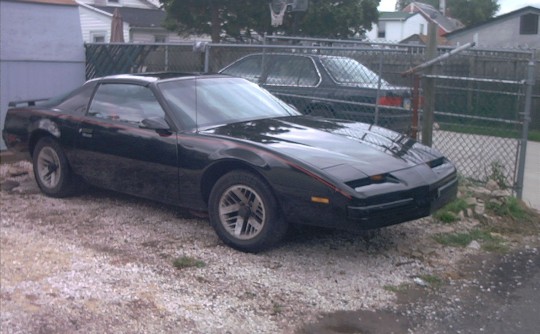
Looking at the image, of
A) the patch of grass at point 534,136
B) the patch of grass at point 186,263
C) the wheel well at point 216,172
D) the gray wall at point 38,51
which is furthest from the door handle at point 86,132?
the patch of grass at point 534,136

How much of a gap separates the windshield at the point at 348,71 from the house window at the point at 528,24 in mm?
18873

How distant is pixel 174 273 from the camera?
217 inches

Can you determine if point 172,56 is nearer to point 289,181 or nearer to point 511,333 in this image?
point 289,181

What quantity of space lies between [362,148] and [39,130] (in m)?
Result: 3.64

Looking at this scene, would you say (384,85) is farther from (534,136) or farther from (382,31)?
(382,31)

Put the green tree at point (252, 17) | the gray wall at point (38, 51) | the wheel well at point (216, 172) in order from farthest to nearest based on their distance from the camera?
the green tree at point (252, 17), the gray wall at point (38, 51), the wheel well at point (216, 172)

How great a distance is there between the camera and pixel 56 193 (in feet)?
25.7

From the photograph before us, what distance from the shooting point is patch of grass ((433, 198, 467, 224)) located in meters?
7.08

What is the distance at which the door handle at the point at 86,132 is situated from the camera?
24.0ft

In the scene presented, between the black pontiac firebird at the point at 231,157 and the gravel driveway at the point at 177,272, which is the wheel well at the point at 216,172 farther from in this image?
the gravel driveway at the point at 177,272

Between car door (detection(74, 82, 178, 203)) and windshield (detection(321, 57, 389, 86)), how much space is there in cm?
357

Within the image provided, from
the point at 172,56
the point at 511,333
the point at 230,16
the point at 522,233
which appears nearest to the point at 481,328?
the point at 511,333

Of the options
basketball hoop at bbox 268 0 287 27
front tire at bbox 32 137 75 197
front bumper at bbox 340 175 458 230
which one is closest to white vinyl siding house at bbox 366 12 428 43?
basketball hoop at bbox 268 0 287 27

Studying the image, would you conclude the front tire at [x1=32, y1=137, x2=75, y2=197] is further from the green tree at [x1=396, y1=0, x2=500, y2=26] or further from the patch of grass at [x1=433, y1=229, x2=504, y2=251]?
the green tree at [x1=396, y1=0, x2=500, y2=26]
